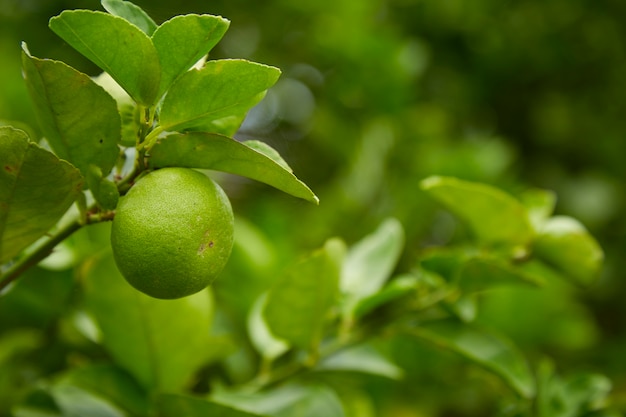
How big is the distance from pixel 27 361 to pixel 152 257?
27.5 inches

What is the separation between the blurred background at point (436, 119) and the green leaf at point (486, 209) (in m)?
0.46

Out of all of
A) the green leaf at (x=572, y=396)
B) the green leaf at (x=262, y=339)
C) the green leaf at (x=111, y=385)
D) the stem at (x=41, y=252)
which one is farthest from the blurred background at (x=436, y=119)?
the stem at (x=41, y=252)

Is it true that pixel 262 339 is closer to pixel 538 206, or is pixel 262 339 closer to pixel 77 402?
pixel 77 402

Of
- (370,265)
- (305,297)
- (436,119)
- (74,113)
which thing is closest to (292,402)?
(305,297)

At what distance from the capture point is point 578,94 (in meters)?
2.68

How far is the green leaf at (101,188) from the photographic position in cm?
64

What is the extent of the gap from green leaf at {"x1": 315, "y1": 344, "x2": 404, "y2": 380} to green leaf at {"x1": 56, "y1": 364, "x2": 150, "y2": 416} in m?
0.25

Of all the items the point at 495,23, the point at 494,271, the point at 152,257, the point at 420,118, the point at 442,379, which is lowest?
the point at 442,379

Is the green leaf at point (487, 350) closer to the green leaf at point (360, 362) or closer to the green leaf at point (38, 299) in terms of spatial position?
the green leaf at point (360, 362)

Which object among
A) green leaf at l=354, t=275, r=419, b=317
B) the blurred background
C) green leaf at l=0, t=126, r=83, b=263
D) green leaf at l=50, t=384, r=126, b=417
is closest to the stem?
green leaf at l=0, t=126, r=83, b=263

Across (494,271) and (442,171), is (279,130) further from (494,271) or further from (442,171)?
(494,271)

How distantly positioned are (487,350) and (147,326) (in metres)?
0.45

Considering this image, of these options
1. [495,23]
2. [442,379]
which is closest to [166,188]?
[442,379]

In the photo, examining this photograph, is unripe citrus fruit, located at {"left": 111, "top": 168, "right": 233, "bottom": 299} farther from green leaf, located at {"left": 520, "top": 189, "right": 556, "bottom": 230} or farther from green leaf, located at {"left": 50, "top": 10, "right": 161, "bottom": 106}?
green leaf, located at {"left": 520, "top": 189, "right": 556, "bottom": 230}
